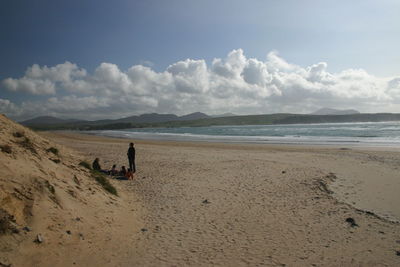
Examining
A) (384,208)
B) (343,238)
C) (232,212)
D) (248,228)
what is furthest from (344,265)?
(384,208)

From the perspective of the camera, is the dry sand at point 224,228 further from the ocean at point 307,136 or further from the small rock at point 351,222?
the ocean at point 307,136

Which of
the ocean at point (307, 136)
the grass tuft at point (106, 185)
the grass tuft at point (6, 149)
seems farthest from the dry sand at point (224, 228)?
the ocean at point (307, 136)

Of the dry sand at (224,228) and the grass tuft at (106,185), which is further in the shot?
the grass tuft at (106,185)

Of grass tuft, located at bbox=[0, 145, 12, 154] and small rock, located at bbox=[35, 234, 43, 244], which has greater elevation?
grass tuft, located at bbox=[0, 145, 12, 154]

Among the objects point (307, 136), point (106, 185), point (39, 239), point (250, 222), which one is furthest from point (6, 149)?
point (307, 136)

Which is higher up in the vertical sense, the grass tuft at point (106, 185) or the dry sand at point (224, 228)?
the grass tuft at point (106, 185)

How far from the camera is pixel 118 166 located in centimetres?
1428

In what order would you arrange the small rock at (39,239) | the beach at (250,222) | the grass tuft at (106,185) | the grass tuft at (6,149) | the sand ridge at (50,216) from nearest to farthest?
the sand ridge at (50,216), the small rock at (39,239), the beach at (250,222), the grass tuft at (6,149), the grass tuft at (106,185)

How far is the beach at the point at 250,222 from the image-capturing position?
4.98m

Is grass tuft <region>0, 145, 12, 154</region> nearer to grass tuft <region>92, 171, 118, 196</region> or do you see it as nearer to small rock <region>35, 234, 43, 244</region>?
grass tuft <region>92, 171, 118, 196</region>

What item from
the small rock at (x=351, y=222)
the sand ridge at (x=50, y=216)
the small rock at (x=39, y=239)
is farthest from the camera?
the small rock at (x=351, y=222)

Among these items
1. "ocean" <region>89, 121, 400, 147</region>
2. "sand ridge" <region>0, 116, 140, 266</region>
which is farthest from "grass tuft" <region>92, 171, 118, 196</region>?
"ocean" <region>89, 121, 400, 147</region>

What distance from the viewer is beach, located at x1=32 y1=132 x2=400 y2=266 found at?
4.98 m

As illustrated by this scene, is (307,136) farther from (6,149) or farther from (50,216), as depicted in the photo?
(50,216)
